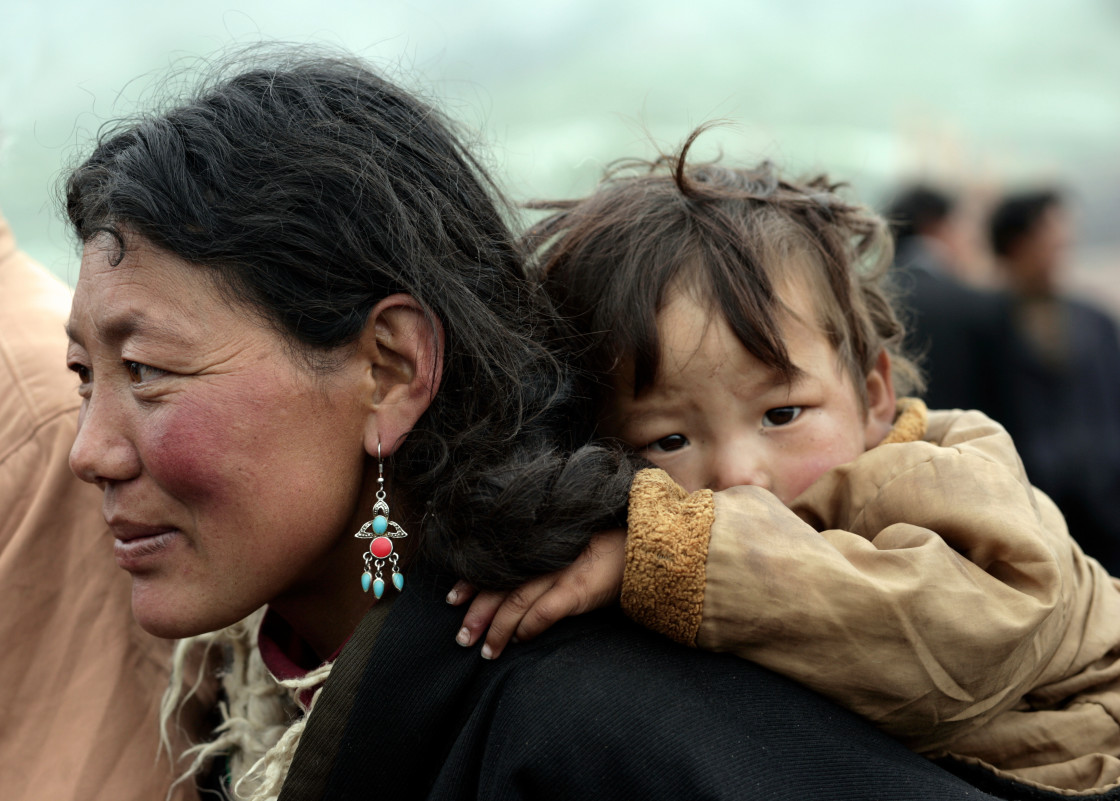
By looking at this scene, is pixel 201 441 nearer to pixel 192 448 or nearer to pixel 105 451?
pixel 192 448

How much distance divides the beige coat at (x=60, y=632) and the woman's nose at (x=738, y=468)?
1.08 meters

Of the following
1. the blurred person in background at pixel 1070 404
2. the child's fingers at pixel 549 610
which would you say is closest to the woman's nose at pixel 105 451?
the child's fingers at pixel 549 610

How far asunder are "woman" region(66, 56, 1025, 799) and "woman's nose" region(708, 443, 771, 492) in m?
0.31

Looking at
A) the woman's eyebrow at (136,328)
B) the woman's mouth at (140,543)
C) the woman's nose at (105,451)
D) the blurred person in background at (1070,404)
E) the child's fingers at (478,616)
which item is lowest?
the blurred person in background at (1070,404)

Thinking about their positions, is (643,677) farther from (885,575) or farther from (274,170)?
(274,170)

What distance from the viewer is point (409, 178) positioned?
179 cm

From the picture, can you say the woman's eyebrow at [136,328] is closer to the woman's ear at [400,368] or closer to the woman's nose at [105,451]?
the woman's nose at [105,451]

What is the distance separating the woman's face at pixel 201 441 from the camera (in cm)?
162

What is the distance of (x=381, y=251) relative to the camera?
1.71 meters

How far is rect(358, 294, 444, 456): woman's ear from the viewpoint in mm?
1724

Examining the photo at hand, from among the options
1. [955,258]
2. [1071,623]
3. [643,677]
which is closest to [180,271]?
[643,677]

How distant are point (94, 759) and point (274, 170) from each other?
104 cm

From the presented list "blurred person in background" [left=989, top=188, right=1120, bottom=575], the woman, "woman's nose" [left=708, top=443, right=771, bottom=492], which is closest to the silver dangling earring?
the woman

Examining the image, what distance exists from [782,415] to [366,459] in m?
0.80
